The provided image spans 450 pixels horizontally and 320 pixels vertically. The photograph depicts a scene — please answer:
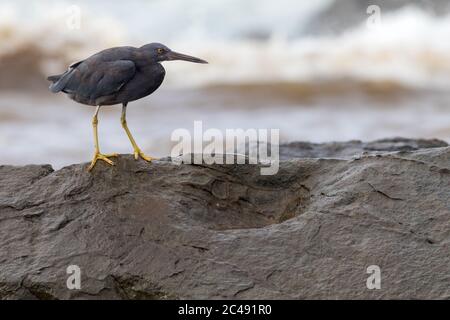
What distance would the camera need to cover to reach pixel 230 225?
476 cm

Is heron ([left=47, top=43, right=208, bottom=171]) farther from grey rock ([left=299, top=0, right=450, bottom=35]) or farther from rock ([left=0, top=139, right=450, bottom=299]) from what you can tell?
grey rock ([left=299, top=0, right=450, bottom=35])

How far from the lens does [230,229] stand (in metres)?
4.66

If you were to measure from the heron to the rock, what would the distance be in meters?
0.35

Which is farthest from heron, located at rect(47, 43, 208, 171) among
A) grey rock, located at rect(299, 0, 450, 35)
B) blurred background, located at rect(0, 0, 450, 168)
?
grey rock, located at rect(299, 0, 450, 35)

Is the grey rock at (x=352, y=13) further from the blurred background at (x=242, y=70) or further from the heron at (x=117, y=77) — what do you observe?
the heron at (x=117, y=77)

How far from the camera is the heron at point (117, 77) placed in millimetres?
4930

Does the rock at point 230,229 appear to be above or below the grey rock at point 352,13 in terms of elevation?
below

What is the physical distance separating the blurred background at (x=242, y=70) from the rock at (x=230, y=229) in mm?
6120

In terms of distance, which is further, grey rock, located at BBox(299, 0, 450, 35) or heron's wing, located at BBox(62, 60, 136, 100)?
grey rock, located at BBox(299, 0, 450, 35)

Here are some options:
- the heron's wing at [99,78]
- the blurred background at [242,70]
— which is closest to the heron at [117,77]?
the heron's wing at [99,78]

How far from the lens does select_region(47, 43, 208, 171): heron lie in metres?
4.93
